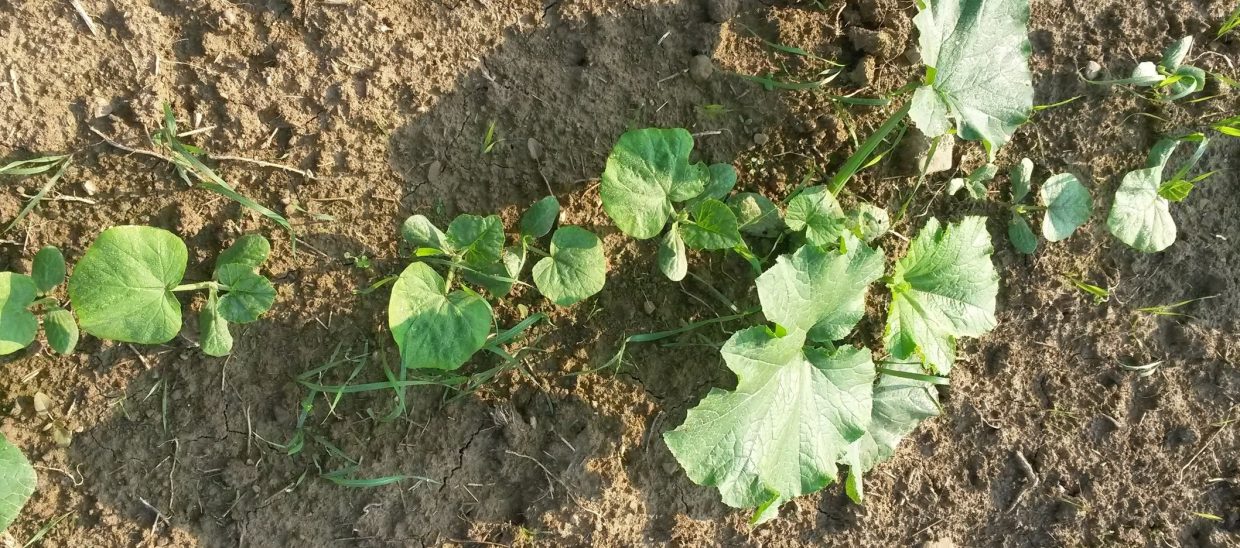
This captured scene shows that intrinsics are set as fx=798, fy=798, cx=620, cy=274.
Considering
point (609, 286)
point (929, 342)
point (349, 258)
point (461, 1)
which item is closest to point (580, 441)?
point (609, 286)

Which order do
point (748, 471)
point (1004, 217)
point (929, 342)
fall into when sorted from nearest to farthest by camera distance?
point (748, 471), point (929, 342), point (1004, 217)

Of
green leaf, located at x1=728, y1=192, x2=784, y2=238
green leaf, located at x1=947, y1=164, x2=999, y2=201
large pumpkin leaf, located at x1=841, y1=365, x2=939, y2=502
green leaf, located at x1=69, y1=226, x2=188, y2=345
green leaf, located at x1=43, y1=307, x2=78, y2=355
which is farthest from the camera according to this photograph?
green leaf, located at x1=947, y1=164, x2=999, y2=201

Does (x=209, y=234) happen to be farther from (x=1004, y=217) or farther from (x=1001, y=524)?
(x=1001, y=524)

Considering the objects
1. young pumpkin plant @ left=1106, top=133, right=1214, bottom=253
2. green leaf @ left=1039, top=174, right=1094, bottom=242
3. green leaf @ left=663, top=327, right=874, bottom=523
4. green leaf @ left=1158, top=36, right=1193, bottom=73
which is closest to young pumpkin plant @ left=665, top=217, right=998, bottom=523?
green leaf @ left=663, top=327, right=874, bottom=523

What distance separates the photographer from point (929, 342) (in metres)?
2.69

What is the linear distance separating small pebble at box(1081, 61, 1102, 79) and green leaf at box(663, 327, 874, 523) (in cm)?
145

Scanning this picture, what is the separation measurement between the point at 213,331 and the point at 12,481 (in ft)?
2.47

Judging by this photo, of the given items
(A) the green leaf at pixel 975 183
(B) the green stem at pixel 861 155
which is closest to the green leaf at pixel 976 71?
(B) the green stem at pixel 861 155

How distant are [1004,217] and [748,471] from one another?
143 centimetres

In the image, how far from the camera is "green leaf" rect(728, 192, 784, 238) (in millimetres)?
2654

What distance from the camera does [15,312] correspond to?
7.66 feet

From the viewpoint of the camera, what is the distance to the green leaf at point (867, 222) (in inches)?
105

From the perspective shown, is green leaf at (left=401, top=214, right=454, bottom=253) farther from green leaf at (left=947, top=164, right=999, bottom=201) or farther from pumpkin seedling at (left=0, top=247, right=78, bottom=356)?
green leaf at (left=947, top=164, right=999, bottom=201)

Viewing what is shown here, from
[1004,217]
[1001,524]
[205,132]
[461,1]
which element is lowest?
[1001,524]
